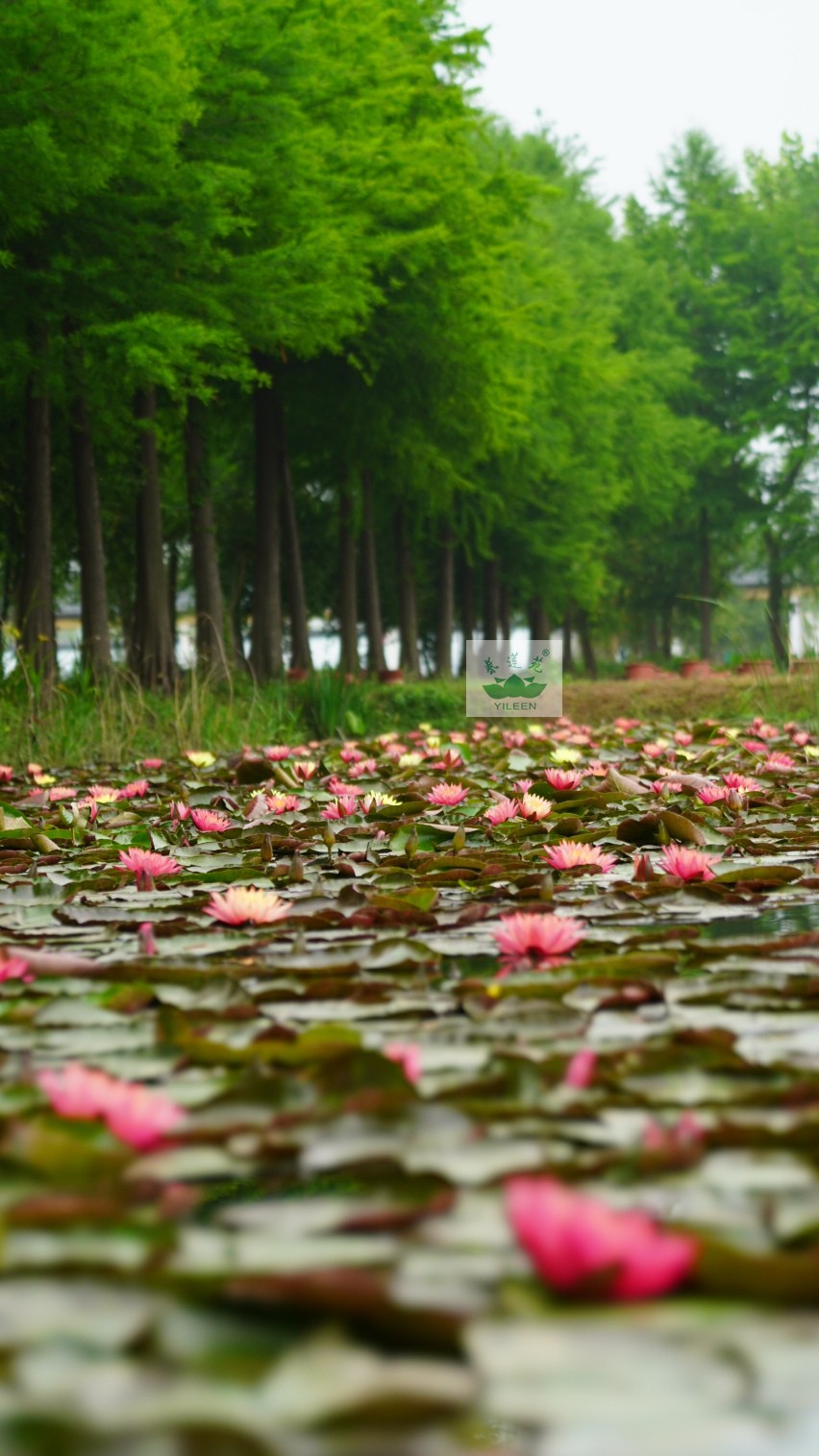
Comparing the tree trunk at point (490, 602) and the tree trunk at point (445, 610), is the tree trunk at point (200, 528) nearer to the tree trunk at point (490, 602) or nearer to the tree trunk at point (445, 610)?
the tree trunk at point (445, 610)

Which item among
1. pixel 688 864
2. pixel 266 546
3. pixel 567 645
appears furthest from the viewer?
pixel 567 645

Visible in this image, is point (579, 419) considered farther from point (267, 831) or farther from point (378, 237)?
point (267, 831)

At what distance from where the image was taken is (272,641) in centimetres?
1546

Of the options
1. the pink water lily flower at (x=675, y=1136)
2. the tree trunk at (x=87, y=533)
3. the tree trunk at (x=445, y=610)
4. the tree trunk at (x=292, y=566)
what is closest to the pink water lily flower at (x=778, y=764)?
the pink water lily flower at (x=675, y=1136)

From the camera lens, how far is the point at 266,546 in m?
16.0

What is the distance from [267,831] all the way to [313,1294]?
286cm

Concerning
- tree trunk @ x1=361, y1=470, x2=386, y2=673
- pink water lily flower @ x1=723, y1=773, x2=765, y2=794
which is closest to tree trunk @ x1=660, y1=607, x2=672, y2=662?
tree trunk @ x1=361, y1=470, x2=386, y2=673

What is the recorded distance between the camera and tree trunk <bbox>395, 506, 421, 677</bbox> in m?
21.9

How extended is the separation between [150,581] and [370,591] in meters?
7.82

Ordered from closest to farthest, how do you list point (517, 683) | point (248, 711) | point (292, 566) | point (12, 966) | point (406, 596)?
point (12, 966) < point (248, 711) < point (517, 683) < point (292, 566) < point (406, 596)

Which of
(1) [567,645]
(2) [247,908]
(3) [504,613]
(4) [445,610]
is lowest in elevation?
(2) [247,908]

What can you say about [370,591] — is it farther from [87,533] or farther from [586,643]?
[586,643]

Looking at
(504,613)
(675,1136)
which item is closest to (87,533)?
(675,1136)

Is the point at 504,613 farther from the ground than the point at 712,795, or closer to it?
farther from the ground
